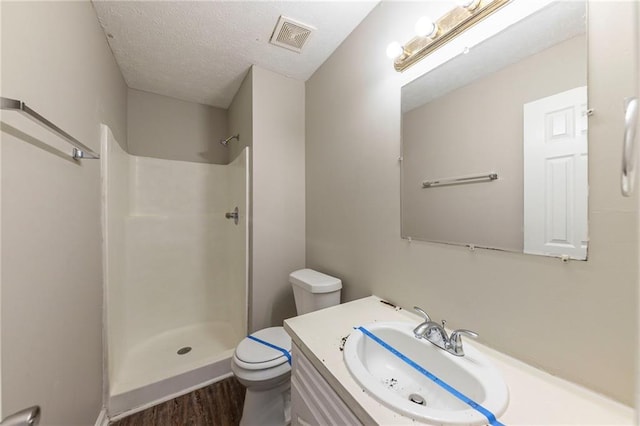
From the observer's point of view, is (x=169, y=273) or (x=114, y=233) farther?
(x=169, y=273)

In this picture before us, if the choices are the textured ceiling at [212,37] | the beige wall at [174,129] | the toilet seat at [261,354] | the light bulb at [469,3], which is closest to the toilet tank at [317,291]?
the toilet seat at [261,354]

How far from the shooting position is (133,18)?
126 cm

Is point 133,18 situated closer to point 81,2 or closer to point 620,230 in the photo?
point 81,2

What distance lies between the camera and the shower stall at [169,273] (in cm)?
148

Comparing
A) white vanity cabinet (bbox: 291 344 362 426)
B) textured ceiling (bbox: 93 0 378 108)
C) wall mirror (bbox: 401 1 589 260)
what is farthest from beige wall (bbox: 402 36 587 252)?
textured ceiling (bbox: 93 0 378 108)

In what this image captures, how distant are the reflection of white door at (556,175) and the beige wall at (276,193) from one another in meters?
1.40

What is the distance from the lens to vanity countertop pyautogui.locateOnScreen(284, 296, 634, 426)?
0.51 meters

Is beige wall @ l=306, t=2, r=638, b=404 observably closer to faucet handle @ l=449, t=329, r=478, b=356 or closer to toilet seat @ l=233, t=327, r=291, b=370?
faucet handle @ l=449, t=329, r=478, b=356

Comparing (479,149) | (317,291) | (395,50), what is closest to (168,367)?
(317,291)

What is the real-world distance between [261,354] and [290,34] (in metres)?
1.82

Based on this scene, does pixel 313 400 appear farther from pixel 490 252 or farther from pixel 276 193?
pixel 276 193

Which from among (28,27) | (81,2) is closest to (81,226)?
(28,27)

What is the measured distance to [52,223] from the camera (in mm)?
824

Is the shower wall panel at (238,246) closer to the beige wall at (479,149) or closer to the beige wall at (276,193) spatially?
the beige wall at (276,193)
